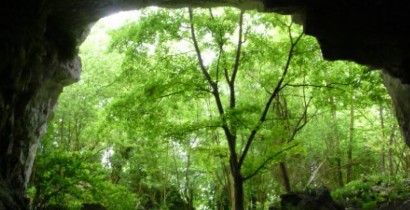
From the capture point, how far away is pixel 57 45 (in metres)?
9.48

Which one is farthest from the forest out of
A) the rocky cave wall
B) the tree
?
the rocky cave wall

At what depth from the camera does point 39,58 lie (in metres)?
8.35

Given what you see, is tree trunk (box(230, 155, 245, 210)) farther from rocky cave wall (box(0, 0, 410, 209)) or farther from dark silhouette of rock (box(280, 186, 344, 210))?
rocky cave wall (box(0, 0, 410, 209))

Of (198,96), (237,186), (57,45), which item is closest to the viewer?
(57,45)

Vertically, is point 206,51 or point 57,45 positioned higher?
point 206,51

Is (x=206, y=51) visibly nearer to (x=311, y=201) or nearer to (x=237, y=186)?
(x=237, y=186)

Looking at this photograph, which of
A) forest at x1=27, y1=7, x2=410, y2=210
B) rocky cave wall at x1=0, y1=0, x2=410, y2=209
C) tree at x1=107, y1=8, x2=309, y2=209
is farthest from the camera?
tree at x1=107, y1=8, x2=309, y2=209

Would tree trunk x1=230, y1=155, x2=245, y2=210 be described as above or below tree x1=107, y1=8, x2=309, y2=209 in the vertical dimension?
below

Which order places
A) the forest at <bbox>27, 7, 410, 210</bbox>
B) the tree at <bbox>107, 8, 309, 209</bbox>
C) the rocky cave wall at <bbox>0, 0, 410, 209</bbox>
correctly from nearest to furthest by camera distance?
the rocky cave wall at <bbox>0, 0, 410, 209</bbox> < the forest at <bbox>27, 7, 410, 210</bbox> < the tree at <bbox>107, 8, 309, 209</bbox>

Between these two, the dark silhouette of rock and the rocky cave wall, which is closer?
the rocky cave wall

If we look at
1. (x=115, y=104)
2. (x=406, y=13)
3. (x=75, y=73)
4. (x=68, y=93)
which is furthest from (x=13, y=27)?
(x=68, y=93)

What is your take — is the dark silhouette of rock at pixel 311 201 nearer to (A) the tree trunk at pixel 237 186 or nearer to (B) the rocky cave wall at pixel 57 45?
(A) the tree trunk at pixel 237 186

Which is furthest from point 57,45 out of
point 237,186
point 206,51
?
point 237,186

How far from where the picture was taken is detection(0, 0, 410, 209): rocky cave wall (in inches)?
279
